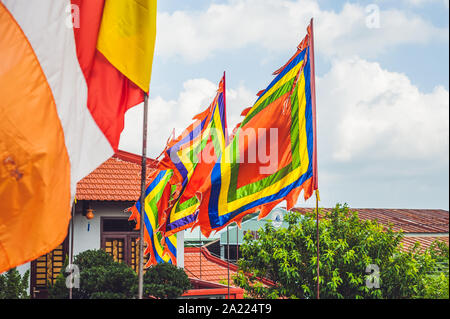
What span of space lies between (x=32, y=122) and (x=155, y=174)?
8.61 m

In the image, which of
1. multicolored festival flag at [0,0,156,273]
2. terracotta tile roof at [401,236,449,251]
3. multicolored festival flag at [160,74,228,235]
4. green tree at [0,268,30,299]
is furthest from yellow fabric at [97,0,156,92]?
terracotta tile roof at [401,236,449,251]

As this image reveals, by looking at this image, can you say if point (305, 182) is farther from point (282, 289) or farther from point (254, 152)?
point (282, 289)

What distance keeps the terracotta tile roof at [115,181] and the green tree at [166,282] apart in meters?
3.28

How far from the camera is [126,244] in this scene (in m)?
16.1

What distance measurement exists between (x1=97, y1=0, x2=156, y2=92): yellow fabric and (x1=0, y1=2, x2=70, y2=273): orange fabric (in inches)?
37.5

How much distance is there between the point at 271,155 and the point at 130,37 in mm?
3818

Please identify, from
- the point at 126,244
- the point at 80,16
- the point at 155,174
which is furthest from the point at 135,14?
the point at 126,244

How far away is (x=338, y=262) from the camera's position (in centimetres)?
1155

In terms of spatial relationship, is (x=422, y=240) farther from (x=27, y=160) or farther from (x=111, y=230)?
(x=27, y=160)

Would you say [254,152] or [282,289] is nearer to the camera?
[254,152]

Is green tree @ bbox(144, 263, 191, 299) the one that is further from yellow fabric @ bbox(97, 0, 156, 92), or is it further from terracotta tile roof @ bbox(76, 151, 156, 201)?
yellow fabric @ bbox(97, 0, 156, 92)

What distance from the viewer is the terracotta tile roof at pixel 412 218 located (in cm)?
1688

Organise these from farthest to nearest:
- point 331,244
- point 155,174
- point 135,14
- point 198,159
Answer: point 155,174 < point 331,244 < point 198,159 < point 135,14

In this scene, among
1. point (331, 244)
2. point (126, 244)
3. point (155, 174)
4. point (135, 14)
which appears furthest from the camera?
point (126, 244)
